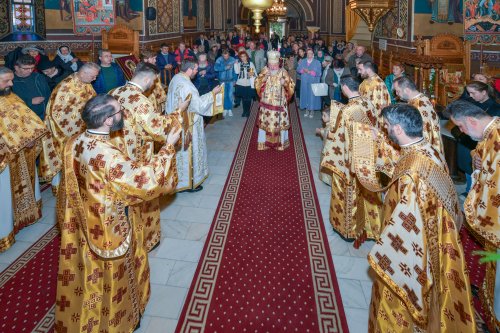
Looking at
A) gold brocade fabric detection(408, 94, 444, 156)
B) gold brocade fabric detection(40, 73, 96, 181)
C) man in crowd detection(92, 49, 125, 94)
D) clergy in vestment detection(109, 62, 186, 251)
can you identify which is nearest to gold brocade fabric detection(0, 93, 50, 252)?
gold brocade fabric detection(40, 73, 96, 181)

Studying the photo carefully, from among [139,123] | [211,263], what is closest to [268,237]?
[211,263]

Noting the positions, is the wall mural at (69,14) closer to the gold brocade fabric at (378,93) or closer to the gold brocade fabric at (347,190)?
the gold brocade fabric at (378,93)

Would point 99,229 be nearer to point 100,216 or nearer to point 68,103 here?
point 100,216

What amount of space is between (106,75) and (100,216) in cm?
502

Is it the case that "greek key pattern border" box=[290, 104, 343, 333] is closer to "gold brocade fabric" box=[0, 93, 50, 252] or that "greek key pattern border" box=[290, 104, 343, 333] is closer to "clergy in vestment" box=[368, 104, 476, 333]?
"clergy in vestment" box=[368, 104, 476, 333]

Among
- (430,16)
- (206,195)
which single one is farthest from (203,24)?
(206,195)

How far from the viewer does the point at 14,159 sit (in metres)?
4.07

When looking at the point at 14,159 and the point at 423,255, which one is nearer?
the point at 423,255

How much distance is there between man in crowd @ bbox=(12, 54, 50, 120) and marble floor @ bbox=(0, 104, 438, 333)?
1.22 m

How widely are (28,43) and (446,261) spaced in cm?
1142

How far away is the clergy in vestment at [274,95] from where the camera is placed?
22.5ft

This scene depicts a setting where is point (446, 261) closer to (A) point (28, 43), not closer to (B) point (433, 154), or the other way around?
(B) point (433, 154)

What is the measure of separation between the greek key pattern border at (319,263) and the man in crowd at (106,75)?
3392 millimetres

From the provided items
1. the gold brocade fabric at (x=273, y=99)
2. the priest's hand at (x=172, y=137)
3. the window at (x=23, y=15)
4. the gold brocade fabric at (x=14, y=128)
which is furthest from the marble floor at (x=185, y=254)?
the window at (x=23, y=15)
